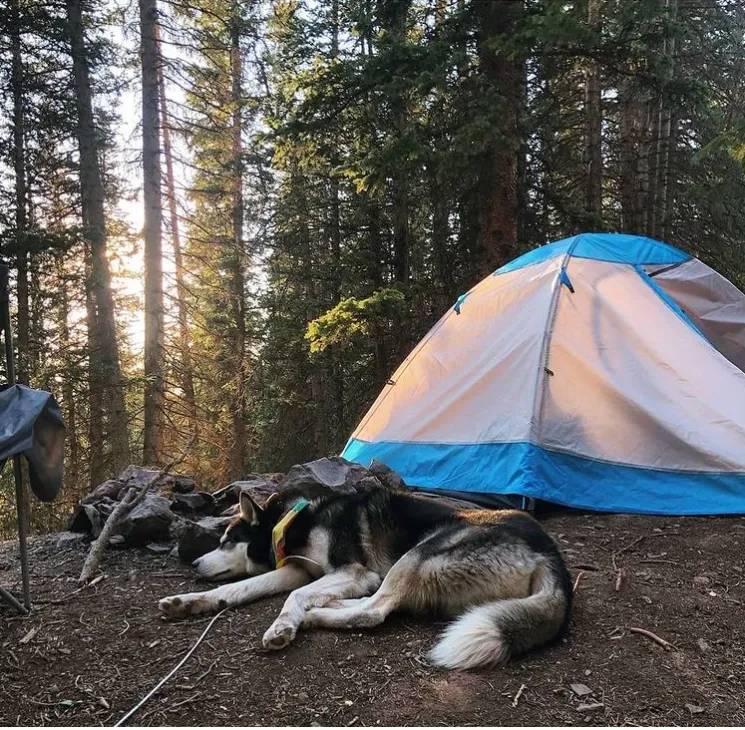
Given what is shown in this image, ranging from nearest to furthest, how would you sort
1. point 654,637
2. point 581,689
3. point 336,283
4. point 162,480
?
1. point 581,689
2. point 654,637
3. point 162,480
4. point 336,283

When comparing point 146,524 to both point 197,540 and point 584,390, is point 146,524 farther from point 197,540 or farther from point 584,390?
point 584,390

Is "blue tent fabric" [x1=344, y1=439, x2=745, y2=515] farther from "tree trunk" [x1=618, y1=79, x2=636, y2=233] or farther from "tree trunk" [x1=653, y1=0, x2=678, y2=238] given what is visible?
"tree trunk" [x1=653, y1=0, x2=678, y2=238]

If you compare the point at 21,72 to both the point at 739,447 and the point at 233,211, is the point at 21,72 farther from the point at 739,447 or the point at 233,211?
the point at 739,447

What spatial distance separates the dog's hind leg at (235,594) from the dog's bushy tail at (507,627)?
1.07m

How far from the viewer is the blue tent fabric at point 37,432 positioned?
279 centimetres

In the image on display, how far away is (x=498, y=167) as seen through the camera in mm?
7273

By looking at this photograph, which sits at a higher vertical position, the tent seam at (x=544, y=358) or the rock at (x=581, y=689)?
the tent seam at (x=544, y=358)

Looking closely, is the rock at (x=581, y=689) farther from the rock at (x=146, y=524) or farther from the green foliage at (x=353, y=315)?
the green foliage at (x=353, y=315)

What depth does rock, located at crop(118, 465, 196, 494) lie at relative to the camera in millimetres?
4878

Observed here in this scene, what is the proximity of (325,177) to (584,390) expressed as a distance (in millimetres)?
8326

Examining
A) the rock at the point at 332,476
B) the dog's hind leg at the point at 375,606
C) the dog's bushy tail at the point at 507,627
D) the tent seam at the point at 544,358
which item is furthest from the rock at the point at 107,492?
the tent seam at the point at 544,358

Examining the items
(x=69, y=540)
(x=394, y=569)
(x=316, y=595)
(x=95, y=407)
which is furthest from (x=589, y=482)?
(x=95, y=407)

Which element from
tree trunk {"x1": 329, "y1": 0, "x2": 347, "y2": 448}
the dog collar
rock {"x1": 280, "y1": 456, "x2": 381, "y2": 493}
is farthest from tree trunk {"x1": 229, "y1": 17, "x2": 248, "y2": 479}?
the dog collar

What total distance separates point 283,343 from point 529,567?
903 centimetres
